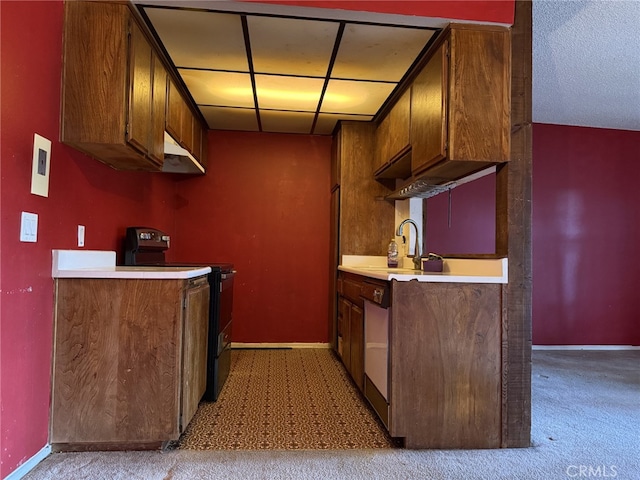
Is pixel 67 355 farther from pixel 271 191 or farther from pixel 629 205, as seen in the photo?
pixel 629 205

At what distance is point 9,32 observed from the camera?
1.58 m

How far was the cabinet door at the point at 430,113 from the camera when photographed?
2.18m

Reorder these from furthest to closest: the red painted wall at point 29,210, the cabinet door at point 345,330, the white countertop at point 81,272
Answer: the cabinet door at point 345,330 < the white countertop at point 81,272 < the red painted wall at point 29,210

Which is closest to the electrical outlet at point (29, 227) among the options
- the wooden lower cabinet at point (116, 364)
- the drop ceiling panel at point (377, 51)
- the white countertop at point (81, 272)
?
the white countertop at point (81, 272)

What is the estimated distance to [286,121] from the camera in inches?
153

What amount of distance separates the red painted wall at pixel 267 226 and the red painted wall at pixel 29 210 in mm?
2013

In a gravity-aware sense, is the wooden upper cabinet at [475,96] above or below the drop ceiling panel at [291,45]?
below

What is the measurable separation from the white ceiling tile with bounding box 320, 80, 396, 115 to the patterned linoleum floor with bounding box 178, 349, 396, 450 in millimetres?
2238

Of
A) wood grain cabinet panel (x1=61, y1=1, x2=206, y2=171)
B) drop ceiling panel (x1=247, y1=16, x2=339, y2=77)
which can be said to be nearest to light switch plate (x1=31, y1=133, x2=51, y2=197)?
wood grain cabinet panel (x1=61, y1=1, x2=206, y2=171)

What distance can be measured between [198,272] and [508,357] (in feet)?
5.57

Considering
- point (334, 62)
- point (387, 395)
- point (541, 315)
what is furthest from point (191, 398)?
point (541, 315)

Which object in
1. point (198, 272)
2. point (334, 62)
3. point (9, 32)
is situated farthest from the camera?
point (334, 62)

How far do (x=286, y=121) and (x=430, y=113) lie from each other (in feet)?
6.07

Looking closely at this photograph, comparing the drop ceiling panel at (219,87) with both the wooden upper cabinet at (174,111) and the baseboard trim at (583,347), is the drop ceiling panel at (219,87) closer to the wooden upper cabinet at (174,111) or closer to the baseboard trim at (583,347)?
the wooden upper cabinet at (174,111)
